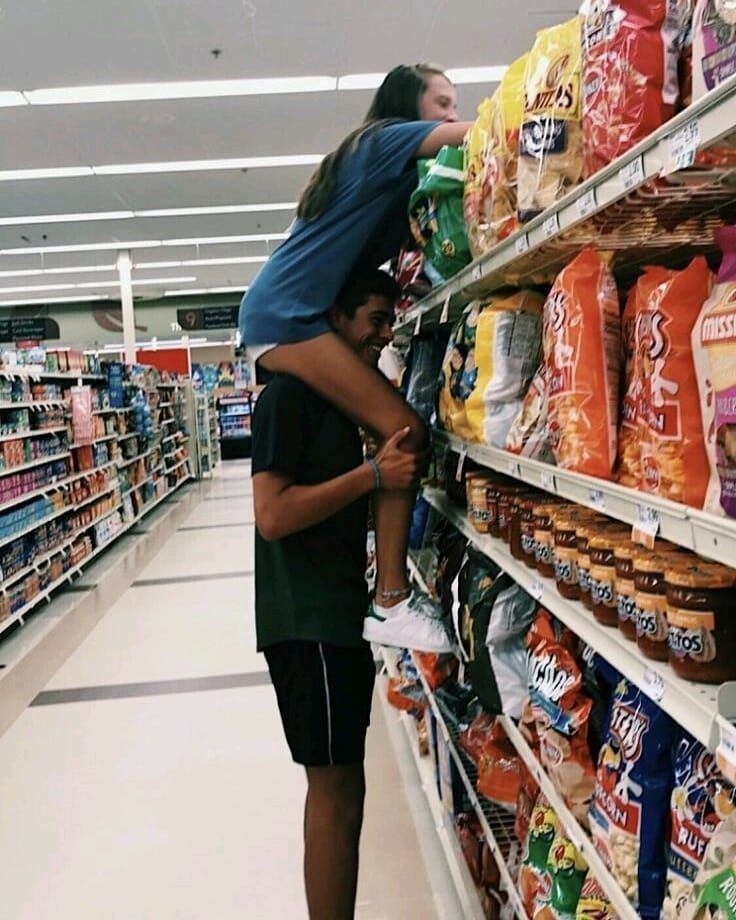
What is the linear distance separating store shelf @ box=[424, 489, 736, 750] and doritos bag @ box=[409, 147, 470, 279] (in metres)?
0.80

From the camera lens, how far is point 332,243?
2.11 metres

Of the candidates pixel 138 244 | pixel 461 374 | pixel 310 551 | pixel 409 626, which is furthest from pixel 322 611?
pixel 138 244

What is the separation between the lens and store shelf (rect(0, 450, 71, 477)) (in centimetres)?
567

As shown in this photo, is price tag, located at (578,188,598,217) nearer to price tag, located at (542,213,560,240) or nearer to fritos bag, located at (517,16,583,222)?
price tag, located at (542,213,560,240)

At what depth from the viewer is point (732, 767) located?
86 cm

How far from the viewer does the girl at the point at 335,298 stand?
197cm

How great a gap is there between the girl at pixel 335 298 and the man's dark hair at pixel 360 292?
0.03 metres

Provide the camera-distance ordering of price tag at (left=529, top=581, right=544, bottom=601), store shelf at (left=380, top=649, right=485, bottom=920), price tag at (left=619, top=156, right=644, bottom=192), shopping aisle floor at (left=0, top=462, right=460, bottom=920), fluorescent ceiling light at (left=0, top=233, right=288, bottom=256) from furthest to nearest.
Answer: fluorescent ceiling light at (left=0, top=233, right=288, bottom=256) → shopping aisle floor at (left=0, top=462, right=460, bottom=920) → store shelf at (left=380, top=649, right=485, bottom=920) → price tag at (left=529, top=581, right=544, bottom=601) → price tag at (left=619, top=156, right=644, bottom=192)

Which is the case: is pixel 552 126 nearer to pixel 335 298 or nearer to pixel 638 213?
pixel 638 213

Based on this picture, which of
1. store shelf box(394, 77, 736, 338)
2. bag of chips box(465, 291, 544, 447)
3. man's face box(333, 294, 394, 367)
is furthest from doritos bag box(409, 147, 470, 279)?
bag of chips box(465, 291, 544, 447)

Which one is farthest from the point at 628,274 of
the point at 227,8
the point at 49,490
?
the point at 49,490

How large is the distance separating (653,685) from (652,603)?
112mm

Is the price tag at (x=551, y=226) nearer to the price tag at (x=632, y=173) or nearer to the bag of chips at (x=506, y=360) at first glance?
the price tag at (x=632, y=173)

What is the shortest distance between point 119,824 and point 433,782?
1.13 m
